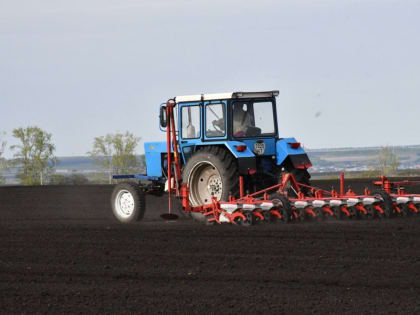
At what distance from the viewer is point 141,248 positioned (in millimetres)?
10461

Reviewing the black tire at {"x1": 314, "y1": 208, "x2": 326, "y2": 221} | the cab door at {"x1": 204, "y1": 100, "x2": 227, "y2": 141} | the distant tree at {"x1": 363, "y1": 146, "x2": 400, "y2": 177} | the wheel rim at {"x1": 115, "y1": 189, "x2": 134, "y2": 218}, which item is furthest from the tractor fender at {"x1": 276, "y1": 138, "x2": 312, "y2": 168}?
the distant tree at {"x1": 363, "y1": 146, "x2": 400, "y2": 177}

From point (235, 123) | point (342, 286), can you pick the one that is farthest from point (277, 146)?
point (342, 286)

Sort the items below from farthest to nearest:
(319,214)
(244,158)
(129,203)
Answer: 1. (129,203)
2. (319,214)
3. (244,158)

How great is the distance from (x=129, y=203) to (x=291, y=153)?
118 inches

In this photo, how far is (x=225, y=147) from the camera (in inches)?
519

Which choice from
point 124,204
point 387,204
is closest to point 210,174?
point 124,204

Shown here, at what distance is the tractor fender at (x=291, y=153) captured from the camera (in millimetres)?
13258

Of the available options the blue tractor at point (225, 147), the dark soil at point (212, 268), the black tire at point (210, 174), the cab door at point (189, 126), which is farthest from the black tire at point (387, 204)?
the cab door at point (189, 126)

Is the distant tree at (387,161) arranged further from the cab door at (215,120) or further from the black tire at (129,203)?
the cab door at (215,120)

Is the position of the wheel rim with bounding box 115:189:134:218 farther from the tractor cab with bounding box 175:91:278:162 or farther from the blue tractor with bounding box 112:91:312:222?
the tractor cab with bounding box 175:91:278:162

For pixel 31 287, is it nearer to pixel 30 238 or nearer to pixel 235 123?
pixel 30 238

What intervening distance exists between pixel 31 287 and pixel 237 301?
80.7 inches

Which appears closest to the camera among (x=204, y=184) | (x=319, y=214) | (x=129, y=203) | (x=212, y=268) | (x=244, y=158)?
(x=212, y=268)

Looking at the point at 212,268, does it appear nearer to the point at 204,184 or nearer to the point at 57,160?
the point at 204,184
